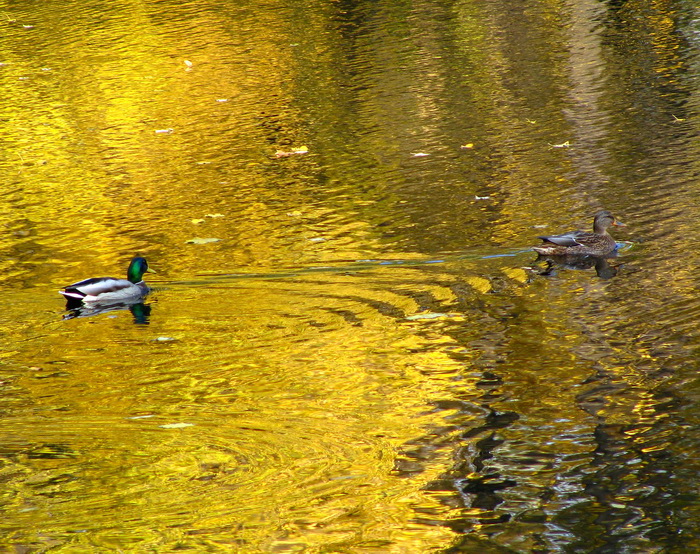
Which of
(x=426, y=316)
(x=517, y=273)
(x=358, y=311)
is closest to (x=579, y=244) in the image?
(x=517, y=273)

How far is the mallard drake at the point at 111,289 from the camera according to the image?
8.30m

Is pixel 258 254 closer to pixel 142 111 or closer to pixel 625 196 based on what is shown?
pixel 625 196

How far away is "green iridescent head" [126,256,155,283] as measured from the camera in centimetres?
870

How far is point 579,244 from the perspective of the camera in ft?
27.8

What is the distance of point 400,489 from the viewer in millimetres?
5195

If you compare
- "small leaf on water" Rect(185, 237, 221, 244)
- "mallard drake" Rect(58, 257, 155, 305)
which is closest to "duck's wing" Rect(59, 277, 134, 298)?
"mallard drake" Rect(58, 257, 155, 305)

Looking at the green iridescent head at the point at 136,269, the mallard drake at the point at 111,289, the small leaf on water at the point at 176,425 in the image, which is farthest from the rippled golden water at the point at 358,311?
the green iridescent head at the point at 136,269

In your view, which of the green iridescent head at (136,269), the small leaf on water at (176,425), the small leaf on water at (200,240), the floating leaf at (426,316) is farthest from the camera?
the small leaf on water at (200,240)

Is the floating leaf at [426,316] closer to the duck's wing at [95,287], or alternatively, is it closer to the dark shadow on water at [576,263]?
the dark shadow on water at [576,263]

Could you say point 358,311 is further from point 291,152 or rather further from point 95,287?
point 291,152

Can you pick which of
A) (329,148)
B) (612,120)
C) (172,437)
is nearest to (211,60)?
(329,148)

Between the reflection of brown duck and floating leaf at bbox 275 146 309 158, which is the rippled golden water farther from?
floating leaf at bbox 275 146 309 158

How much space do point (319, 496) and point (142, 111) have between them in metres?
11.2

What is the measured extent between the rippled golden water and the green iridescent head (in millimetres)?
248
